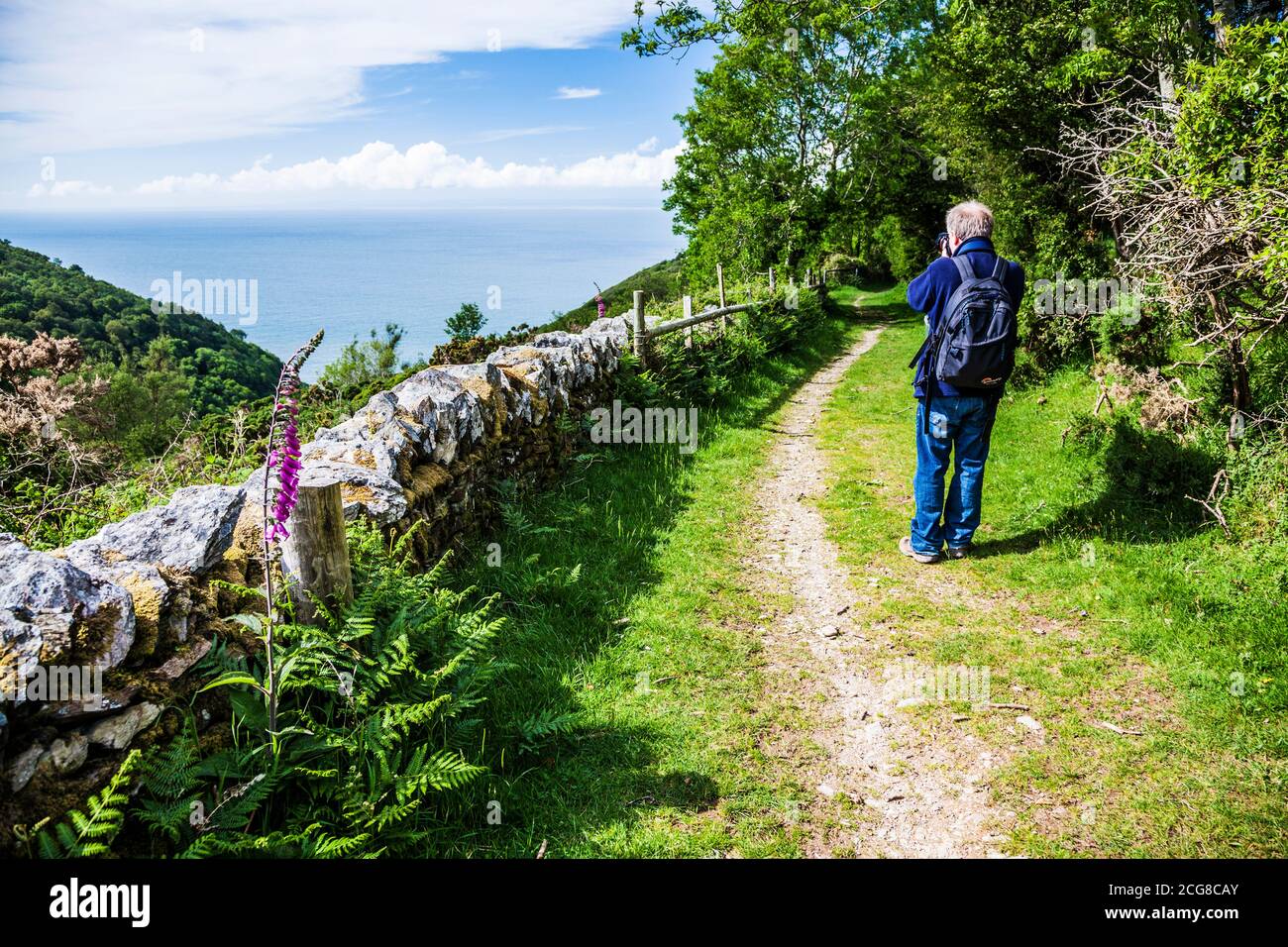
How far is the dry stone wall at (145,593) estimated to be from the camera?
97.4 inches

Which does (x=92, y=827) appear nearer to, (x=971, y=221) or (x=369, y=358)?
(x=971, y=221)

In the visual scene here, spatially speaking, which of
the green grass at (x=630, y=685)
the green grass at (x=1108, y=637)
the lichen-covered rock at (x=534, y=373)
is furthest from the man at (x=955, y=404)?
the lichen-covered rock at (x=534, y=373)

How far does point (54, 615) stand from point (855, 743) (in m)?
3.83

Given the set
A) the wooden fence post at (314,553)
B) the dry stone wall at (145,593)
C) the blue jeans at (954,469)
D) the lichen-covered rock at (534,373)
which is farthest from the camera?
A: the lichen-covered rock at (534,373)

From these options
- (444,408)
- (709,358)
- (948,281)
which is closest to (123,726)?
(444,408)

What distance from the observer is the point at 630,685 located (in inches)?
180

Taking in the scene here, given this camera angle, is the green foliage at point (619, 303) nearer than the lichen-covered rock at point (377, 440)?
No

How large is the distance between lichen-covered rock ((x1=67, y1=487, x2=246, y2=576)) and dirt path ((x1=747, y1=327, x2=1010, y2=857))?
3.17m

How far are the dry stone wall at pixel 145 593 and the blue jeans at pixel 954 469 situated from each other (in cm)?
398

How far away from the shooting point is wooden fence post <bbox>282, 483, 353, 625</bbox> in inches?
141

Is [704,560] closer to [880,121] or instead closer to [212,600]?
[212,600]

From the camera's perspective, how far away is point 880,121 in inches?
947

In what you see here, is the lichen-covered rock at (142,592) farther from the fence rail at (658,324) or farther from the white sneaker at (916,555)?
the fence rail at (658,324)
